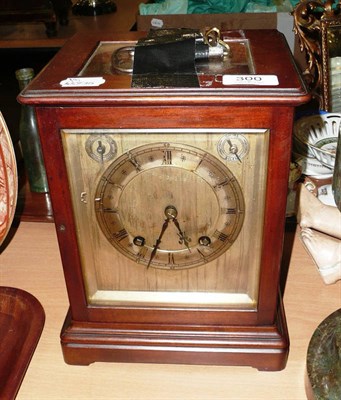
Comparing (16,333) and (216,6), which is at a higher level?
(216,6)

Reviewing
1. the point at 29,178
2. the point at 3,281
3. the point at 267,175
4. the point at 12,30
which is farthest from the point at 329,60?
the point at 12,30

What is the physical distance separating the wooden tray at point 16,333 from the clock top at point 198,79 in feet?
1.42

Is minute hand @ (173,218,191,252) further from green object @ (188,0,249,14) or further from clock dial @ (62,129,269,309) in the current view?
green object @ (188,0,249,14)

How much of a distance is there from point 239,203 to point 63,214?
24cm

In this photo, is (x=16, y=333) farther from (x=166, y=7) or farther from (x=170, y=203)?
(x=166, y=7)

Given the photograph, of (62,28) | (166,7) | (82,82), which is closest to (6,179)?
(82,82)

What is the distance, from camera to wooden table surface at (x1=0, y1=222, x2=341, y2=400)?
795mm

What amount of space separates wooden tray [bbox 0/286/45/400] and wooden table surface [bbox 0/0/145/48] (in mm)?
1340

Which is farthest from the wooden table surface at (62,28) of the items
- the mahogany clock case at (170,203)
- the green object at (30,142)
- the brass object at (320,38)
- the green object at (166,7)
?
the mahogany clock case at (170,203)

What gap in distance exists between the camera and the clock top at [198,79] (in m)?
0.61

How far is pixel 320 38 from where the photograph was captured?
1.17 m

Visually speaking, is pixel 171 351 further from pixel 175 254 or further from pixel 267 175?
pixel 267 175

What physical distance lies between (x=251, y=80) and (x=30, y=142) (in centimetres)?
67

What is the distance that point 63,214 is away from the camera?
731 millimetres
